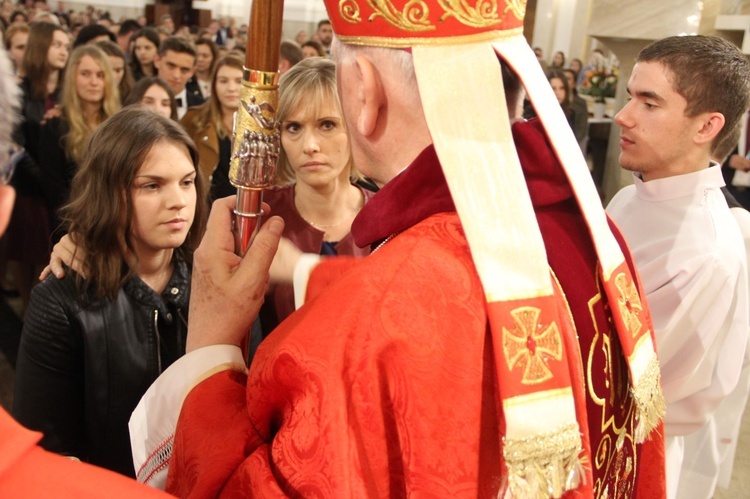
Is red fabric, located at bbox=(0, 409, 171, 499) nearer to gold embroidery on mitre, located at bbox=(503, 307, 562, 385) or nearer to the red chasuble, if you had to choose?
the red chasuble

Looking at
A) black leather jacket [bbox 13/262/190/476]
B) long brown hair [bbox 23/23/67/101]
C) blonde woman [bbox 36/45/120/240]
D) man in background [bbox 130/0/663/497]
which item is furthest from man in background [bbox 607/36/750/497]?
long brown hair [bbox 23/23/67/101]

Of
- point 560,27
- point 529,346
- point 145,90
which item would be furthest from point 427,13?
point 560,27

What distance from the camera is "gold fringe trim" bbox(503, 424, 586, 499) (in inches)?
43.2

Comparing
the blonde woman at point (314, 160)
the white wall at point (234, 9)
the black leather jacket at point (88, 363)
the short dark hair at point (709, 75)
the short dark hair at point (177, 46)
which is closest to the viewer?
the black leather jacket at point (88, 363)

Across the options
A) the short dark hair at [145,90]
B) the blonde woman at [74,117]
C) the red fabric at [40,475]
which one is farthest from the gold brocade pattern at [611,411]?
the blonde woman at [74,117]

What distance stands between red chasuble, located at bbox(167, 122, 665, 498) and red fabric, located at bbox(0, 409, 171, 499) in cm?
40

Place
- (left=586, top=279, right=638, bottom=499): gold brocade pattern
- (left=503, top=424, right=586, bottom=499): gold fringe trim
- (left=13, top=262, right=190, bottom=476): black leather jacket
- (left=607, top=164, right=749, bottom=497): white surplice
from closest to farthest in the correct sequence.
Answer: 1. (left=503, top=424, right=586, bottom=499): gold fringe trim
2. (left=586, top=279, right=638, bottom=499): gold brocade pattern
3. (left=13, top=262, right=190, bottom=476): black leather jacket
4. (left=607, top=164, right=749, bottom=497): white surplice

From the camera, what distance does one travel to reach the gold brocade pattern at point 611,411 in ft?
4.45

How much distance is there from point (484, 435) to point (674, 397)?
61.9 inches

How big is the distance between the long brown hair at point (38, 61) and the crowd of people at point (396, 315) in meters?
3.41

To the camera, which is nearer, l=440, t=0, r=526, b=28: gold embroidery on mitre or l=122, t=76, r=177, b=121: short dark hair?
l=440, t=0, r=526, b=28: gold embroidery on mitre

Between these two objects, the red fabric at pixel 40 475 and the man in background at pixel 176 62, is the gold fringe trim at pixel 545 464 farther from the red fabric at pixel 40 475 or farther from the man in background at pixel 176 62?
the man in background at pixel 176 62

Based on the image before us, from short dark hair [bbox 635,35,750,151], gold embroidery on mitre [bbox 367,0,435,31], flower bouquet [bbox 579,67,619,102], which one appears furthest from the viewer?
flower bouquet [bbox 579,67,619,102]

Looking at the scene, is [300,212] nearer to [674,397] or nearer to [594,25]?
[674,397]
